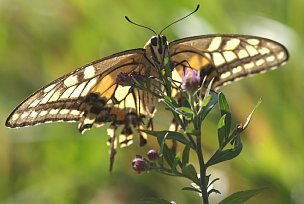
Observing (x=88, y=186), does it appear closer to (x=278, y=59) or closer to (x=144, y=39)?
(x=144, y=39)

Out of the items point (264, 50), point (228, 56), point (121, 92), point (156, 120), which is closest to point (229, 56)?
point (228, 56)

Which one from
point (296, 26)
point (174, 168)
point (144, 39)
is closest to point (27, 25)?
point (144, 39)

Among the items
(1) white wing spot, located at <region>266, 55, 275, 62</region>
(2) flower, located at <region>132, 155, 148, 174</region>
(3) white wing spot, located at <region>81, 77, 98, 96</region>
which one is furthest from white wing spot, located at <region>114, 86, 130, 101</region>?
(2) flower, located at <region>132, 155, 148, 174</region>

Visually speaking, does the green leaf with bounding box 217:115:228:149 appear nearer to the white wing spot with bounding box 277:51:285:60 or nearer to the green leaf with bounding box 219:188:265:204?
the green leaf with bounding box 219:188:265:204

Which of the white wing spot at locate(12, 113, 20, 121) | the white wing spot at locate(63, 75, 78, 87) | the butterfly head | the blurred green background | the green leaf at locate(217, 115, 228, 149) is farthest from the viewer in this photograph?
the blurred green background

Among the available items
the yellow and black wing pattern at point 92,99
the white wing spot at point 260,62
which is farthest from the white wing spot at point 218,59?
the yellow and black wing pattern at point 92,99

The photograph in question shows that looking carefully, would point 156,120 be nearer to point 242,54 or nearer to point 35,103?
point 242,54

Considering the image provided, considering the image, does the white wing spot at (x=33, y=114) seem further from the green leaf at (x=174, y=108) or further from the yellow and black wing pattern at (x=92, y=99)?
the green leaf at (x=174, y=108)
